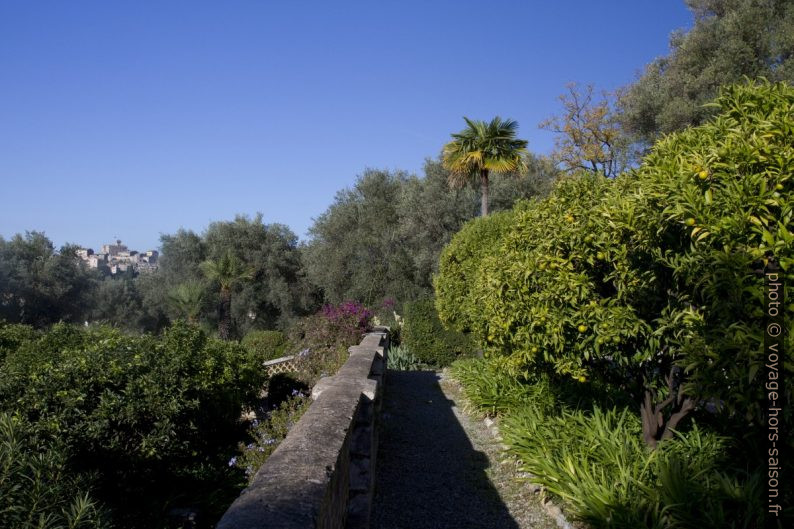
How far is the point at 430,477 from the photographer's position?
5.38m

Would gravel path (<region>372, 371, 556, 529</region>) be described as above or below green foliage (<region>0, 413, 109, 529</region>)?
below

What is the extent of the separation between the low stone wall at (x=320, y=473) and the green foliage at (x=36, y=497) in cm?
52

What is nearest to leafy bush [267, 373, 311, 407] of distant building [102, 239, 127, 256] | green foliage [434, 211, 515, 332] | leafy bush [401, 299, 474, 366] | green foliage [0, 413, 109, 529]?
green foliage [434, 211, 515, 332]

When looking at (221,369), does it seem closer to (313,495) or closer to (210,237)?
(313,495)

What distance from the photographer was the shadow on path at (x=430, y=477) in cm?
445

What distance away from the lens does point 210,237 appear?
29688mm

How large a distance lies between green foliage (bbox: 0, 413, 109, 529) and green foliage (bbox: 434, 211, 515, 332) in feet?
27.5

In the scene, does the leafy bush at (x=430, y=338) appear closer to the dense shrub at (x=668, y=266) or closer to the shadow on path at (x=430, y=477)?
the shadow on path at (x=430, y=477)

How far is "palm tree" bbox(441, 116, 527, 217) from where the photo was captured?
15.9 metres

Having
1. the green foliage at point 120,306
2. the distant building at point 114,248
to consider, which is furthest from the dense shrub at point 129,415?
the distant building at point 114,248

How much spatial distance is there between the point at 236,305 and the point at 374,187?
30.4 feet

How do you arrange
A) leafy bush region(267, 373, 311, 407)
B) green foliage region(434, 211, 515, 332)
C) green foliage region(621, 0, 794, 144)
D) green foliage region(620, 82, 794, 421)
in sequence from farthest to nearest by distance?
green foliage region(621, 0, 794, 144), green foliage region(434, 211, 515, 332), leafy bush region(267, 373, 311, 407), green foliage region(620, 82, 794, 421)

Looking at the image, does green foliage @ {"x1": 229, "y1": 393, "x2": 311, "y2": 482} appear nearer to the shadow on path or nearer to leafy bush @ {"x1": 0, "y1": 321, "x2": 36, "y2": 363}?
the shadow on path

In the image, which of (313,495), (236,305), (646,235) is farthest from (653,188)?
(236,305)
